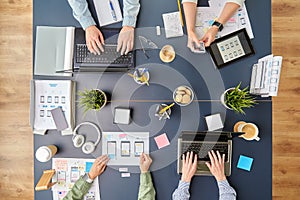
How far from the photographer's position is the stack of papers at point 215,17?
1.85 meters

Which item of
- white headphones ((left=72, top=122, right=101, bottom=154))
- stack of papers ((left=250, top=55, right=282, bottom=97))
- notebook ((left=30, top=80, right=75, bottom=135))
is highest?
stack of papers ((left=250, top=55, right=282, bottom=97))

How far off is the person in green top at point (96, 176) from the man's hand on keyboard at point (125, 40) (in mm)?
601

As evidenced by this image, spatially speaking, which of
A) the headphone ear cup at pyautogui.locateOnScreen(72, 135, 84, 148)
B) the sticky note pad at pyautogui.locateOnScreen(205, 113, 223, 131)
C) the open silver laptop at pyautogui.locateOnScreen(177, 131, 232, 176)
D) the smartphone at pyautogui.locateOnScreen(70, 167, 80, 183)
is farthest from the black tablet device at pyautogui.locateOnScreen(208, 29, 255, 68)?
the smartphone at pyautogui.locateOnScreen(70, 167, 80, 183)

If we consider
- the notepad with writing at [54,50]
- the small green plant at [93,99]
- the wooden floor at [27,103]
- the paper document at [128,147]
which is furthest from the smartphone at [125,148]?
the wooden floor at [27,103]

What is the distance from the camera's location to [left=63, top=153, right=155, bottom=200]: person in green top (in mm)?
1823

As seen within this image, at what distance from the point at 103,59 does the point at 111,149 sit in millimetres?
513

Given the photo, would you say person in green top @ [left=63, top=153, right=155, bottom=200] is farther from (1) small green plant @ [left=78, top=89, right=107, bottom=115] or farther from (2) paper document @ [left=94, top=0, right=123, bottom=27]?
(2) paper document @ [left=94, top=0, right=123, bottom=27]

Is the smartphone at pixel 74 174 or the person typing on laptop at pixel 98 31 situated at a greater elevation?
the person typing on laptop at pixel 98 31

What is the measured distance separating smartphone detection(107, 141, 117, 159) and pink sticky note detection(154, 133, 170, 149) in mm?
241

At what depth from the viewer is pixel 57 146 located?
1874mm

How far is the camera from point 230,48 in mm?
1844

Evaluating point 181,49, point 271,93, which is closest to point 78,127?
point 181,49

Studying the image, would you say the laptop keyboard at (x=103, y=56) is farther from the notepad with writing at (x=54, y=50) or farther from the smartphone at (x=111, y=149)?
the smartphone at (x=111, y=149)

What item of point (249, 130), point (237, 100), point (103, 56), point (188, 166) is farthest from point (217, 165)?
→ point (103, 56)
